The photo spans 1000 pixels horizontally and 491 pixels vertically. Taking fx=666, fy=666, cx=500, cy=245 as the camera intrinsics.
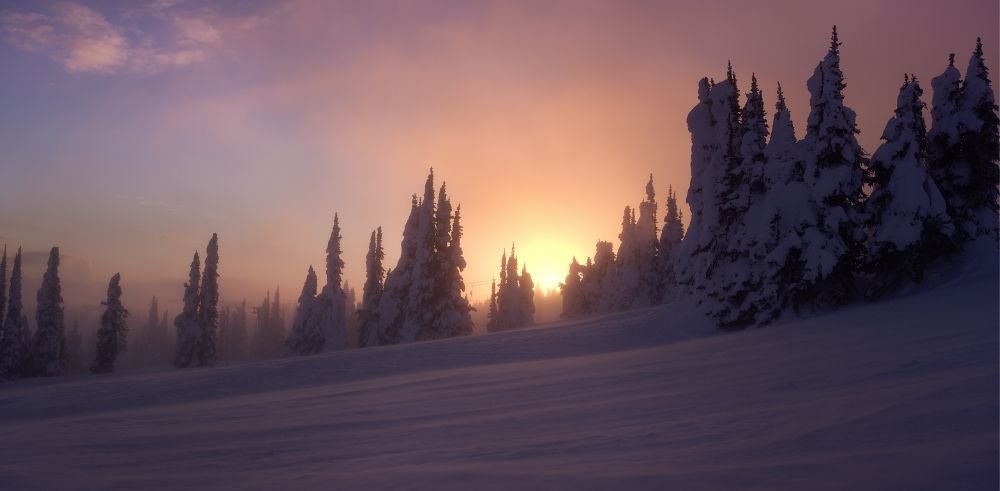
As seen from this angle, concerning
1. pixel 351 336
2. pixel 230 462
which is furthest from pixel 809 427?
pixel 351 336

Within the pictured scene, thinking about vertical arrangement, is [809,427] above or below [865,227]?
below

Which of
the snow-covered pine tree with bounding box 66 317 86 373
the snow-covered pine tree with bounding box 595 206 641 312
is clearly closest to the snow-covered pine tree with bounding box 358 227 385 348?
the snow-covered pine tree with bounding box 595 206 641 312

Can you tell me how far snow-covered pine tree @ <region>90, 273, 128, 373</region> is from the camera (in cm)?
6556

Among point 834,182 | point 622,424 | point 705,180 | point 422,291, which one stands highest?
point 705,180

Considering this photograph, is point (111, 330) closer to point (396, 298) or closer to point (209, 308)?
point (209, 308)

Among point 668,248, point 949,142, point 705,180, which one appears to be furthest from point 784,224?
point 668,248

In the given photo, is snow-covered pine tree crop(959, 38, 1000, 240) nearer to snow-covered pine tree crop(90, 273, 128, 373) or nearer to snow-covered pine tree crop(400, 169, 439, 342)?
snow-covered pine tree crop(400, 169, 439, 342)

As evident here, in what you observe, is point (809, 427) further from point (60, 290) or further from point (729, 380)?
point (60, 290)

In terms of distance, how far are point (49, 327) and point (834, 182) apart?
73.4 metres

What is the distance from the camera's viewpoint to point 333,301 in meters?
66.6

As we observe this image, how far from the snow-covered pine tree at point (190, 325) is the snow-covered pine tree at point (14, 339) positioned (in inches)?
597

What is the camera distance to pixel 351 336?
10606 cm

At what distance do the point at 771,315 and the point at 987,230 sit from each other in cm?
962

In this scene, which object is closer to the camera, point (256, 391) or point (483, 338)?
point (256, 391)
